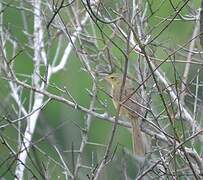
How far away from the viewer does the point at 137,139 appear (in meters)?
4.96

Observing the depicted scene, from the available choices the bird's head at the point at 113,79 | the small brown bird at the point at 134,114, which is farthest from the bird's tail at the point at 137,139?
the bird's head at the point at 113,79

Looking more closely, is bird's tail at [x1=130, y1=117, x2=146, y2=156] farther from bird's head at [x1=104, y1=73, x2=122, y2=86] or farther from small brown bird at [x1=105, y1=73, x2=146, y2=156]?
bird's head at [x1=104, y1=73, x2=122, y2=86]

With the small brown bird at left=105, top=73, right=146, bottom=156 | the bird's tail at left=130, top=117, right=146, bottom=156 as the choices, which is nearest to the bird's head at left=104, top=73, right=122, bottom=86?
the small brown bird at left=105, top=73, right=146, bottom=156

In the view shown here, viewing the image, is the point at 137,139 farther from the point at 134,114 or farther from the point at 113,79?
the point at 113,79

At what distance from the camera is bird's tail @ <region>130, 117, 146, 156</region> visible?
482 cm

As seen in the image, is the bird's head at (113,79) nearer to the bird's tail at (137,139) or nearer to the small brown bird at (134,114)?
the small brown bird at (134,114)

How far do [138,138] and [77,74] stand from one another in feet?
33.0

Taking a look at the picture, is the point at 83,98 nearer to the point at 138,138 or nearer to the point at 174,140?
the point at 138,138

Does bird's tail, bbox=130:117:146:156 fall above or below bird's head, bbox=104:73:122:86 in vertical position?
below

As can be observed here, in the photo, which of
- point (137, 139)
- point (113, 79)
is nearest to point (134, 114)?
point (137, 139)

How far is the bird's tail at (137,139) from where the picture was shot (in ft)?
15.8

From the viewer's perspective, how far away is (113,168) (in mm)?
4297

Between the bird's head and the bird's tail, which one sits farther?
the bird's head

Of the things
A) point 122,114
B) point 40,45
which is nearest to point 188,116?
point 122,114
